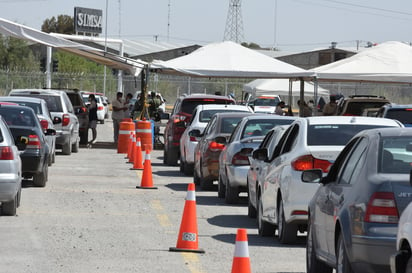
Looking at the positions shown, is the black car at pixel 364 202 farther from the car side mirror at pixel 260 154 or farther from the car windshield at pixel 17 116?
the car windshield at pixel 17 116

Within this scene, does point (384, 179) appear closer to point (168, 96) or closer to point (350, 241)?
point (350, 241)

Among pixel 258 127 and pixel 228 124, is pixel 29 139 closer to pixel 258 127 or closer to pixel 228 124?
pixel 228 124

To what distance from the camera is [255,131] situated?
62.3 feet

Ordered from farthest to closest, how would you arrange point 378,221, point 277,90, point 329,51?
point 329,51 < point 277,90 < point 378,221

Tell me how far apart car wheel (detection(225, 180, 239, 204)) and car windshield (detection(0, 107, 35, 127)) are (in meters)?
4.40

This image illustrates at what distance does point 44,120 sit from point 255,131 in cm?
849

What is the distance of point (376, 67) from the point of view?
1385 inches

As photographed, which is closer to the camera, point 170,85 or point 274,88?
point 274,88

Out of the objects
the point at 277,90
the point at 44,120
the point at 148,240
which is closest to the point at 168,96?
the point at 277,90

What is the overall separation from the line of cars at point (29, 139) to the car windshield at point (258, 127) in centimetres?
360

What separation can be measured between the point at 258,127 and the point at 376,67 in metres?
16.8

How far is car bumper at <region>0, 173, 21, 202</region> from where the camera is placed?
15094 mm

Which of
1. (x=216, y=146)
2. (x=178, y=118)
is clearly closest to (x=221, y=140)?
(x=216, y=146)

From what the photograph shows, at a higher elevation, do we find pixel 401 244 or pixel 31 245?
→ pixel 401 244
